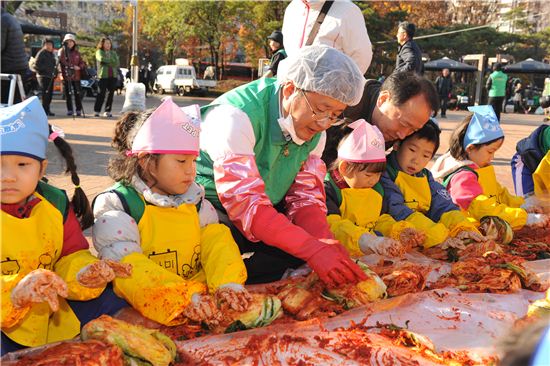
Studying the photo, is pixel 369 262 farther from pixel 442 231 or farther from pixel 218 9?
pixel 218 9

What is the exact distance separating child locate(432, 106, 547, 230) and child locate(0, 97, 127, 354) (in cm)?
290

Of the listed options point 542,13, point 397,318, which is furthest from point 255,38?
point 397,318

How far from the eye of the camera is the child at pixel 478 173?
4109 millimetres

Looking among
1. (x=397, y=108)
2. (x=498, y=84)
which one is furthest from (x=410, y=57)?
(x=498, y=84)

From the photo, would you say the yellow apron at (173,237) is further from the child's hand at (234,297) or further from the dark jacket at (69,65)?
the dark jacket at (69,65)

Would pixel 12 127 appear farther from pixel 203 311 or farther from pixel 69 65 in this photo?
pixel 69 65

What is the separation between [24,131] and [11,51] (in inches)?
176

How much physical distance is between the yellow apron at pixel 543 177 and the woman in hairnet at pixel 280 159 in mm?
2581

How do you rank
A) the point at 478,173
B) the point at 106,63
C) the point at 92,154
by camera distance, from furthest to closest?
the point at 106,63 → the point at 92,154 → the point at 478,173

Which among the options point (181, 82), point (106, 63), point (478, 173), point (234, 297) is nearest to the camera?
point (234, 297)

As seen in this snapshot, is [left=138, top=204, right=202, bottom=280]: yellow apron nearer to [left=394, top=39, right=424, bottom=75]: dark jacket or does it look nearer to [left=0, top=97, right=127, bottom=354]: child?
[left=0, top=97, right=127, bottom=354]: child

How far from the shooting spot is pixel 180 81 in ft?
98.9

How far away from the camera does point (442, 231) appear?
11.6 feet

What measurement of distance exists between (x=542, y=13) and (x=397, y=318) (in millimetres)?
44651
